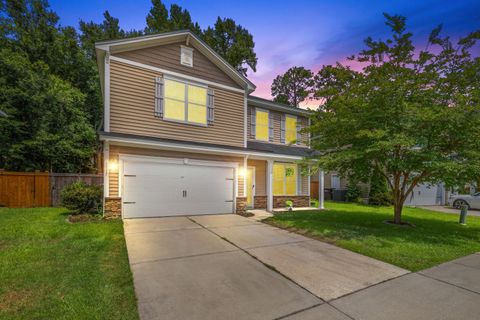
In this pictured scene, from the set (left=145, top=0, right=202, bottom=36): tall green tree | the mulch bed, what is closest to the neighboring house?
the mulch bed

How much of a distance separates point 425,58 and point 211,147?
25.5ft

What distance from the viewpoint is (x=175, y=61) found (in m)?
9.77

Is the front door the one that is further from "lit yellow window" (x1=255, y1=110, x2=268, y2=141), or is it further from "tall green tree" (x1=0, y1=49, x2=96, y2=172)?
"tall green tree" (x1=0, y1=49, x2=96, y2=172)

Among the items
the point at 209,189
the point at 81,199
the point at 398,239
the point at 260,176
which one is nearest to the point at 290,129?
the point at 260,176

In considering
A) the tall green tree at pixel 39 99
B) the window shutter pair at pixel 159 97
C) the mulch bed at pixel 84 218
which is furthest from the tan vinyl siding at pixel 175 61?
the tall green tree at pixel 39 99

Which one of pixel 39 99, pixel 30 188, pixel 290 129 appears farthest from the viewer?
pixel 39 99

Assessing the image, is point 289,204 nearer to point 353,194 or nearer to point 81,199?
point 353,194

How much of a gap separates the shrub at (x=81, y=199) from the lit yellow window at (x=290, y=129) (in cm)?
976

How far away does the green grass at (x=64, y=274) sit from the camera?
2.78 meters

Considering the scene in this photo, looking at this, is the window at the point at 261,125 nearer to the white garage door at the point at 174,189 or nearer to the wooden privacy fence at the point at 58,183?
the white garage door at the point at 174,189

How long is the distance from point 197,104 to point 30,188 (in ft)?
27.4

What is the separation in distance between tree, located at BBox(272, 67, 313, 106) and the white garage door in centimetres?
2412

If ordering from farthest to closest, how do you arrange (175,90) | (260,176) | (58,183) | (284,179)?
A: (284,179), (260,176), (58,183), (175,90)

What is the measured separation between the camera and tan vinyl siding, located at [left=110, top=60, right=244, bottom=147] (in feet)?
27.9
